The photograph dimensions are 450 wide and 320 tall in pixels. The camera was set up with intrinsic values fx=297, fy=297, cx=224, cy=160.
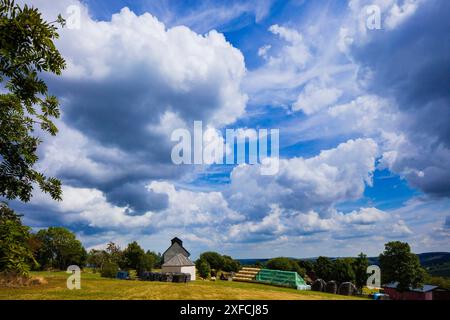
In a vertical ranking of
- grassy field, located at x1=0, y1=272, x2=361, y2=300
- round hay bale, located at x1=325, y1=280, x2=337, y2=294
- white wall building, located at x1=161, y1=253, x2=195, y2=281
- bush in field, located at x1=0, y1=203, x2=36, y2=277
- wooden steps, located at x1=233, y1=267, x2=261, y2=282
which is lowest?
wooden steps, located at x1=233, y1=267, x2=261, y2=282

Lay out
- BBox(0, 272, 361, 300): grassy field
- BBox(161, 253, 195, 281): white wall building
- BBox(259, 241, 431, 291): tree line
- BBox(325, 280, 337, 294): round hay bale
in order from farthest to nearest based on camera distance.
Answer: BBox(259, 241, 431, 291): tree line, BBox(161, 253, 195, 281): white wall building, BBox(325, 280, 337, 294): round hay bale, BBox(0, 272, 361, 300): grassy field

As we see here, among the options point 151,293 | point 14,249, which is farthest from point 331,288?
point 14,249

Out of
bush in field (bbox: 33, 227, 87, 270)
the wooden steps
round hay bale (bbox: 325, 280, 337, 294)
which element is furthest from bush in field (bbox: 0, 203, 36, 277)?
bush in field (bbox: 33, 227, 87, 270)

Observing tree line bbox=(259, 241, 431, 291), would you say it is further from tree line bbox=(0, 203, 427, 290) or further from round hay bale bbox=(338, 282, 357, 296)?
round hay bale bbox=(338, 282, 357, 296)

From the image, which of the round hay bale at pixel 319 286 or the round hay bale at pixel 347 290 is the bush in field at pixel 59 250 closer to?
the round hay bale at pixel 319 286

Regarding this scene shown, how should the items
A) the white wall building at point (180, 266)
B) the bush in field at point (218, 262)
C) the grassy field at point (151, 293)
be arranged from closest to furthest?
the grassy field at point (151, 293) < the white wall building at point (180, 266) < the bush in field at point (218, 262)

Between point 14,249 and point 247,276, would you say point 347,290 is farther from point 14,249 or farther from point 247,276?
point 14,249

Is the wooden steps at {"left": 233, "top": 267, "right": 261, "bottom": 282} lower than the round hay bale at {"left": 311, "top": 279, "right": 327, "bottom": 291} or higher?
lower

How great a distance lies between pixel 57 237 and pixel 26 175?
404 ft

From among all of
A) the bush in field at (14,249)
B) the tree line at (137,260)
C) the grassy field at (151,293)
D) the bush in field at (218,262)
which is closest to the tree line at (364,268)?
the tree line at (137,260)
